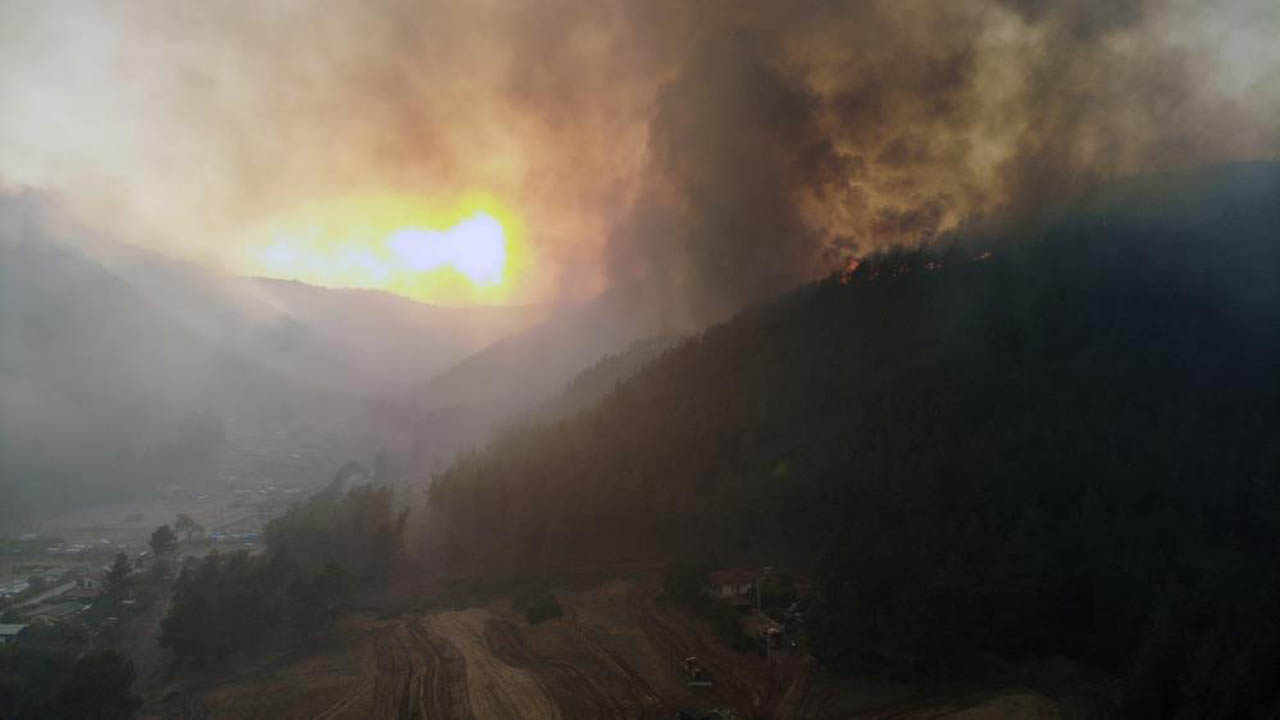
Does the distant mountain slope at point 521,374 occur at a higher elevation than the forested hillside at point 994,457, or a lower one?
higher

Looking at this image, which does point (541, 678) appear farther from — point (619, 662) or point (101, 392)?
point (101, 392)

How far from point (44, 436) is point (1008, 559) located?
112 m

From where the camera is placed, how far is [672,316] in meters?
71.8

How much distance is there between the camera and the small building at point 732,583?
28.0 meters

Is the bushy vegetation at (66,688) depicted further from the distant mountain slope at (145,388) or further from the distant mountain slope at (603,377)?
the distant mountain slope at (145,388)

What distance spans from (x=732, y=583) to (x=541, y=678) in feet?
30.4

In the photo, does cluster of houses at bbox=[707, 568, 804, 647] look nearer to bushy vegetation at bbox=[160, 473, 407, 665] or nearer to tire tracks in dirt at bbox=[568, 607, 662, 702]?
tire tracks in dirt at bbox=[568, 607, 662, 702]

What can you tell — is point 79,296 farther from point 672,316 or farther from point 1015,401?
point 1015,401

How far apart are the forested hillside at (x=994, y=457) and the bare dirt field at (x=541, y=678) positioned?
2.19 metres

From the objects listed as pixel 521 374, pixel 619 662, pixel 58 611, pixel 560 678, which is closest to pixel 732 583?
pixel 619 662

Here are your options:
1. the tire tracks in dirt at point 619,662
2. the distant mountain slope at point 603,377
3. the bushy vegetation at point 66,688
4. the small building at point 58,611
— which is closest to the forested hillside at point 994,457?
the tire tracks in dirt at point 619,662

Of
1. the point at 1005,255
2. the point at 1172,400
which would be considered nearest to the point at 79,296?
the point at 1005,255

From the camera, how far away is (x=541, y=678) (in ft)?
76.2

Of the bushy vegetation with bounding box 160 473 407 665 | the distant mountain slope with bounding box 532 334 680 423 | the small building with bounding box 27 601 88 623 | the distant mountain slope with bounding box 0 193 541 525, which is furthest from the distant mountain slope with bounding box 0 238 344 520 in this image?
the distant mountain slope with bounding box 532 334 680 423
